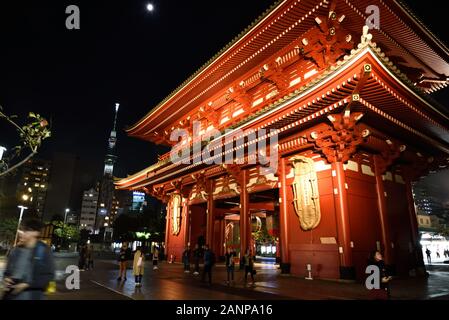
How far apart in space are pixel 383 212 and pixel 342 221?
279 cm

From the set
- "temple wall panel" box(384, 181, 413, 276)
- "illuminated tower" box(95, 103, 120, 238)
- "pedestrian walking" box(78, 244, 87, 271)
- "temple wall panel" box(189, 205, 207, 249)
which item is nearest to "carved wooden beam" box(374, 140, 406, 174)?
"temple wall panel" box(384, 181, 413, 276)

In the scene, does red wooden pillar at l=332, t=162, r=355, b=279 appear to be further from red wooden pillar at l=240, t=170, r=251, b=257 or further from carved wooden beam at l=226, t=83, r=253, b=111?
carved wooden beam at l=226, t=83, r=253, b=111

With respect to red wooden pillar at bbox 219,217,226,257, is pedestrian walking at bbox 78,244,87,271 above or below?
below

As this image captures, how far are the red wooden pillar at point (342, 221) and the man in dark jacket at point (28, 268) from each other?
10.4 metres

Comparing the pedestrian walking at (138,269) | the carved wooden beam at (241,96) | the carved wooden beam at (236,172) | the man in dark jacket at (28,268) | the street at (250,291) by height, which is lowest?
the street at (250,291)

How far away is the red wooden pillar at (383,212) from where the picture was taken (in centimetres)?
1259

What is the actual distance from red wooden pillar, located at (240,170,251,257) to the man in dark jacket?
39.7 ft

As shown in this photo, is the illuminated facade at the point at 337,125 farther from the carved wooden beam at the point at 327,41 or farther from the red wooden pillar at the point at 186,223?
the red wooden pillar at the point at 186,223

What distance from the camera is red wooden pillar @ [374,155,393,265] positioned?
496 inches

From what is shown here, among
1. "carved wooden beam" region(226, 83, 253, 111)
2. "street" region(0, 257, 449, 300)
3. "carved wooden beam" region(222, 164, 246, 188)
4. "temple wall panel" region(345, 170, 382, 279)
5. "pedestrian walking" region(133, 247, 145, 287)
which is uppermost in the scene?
"carved wooden beam" region(226, 83, 253, 111)

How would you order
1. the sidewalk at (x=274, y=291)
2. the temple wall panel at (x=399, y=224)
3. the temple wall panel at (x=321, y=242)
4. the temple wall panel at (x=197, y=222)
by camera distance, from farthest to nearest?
the temple wall panel at (x=197, y=222)
the temple wall panel at (x=399, y=224)
the temple wall panel at (x=321, y=242)
the sidewalk at (x=274, y=291)

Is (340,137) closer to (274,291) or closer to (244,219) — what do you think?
(274,291)

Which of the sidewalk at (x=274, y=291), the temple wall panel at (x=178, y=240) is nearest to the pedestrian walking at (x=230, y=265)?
the sidewalk at (x=274, y=291)

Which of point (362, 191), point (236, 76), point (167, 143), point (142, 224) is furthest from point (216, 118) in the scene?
point (142, 224)
